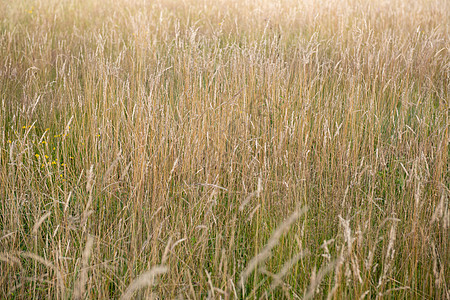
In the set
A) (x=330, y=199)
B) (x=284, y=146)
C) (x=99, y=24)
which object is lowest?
(x=330, y=199)

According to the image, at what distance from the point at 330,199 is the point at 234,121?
0.71 metres

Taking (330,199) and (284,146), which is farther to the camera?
(284,146)

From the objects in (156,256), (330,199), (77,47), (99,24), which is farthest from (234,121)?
(99,24)

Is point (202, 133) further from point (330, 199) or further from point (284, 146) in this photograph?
point (330, 199)

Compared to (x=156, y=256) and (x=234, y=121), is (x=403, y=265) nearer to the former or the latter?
(x=156, y=256)

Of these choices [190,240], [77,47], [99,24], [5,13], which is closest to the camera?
[190,240]

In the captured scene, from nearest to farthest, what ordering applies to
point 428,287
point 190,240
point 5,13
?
1. point 428,287
2. point 190,240
3. point 5,13

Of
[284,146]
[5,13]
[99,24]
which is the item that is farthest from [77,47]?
[284,146]

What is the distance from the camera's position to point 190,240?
1.56 m

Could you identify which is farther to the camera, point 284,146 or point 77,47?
point 77,47

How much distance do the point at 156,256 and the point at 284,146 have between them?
0.86 m

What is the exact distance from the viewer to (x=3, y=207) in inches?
67.9

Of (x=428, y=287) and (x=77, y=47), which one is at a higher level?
(x=77, y=47)

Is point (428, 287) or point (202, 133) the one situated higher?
point (202, 133)
